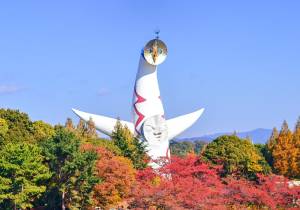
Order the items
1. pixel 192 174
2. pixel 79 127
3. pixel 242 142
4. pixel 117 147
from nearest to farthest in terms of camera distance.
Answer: pixel 192 174 < pixel 117 147 < pixel 242 142 < pixel 79 127

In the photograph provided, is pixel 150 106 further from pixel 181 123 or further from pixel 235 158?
pixel 235 158

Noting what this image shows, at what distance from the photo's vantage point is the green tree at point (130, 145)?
32.3m

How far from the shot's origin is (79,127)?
4200 centimetres

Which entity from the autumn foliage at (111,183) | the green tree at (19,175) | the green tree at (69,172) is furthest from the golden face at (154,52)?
the green tree at (19,175)

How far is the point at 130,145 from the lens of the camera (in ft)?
109

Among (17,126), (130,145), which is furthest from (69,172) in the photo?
(130,145)

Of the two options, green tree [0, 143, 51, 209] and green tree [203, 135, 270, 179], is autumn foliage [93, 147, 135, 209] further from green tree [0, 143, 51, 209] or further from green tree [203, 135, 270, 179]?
green tree [203, 135, 270, 179]

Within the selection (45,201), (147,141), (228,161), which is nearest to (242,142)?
(228,161)

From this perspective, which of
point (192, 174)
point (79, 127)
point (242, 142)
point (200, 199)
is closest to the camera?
point (200, 199)

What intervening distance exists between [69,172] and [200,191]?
482cm

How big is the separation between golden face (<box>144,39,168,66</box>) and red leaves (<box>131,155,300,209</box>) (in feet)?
23.7

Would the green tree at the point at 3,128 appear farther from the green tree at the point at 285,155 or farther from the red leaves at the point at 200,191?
the green tree at the point at 285,155

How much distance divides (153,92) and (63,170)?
13.8m

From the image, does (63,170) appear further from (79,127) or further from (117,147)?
(79,127)
